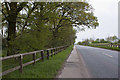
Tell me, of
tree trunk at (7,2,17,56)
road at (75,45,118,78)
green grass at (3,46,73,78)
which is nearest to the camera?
green grass at (3,46,73,78)

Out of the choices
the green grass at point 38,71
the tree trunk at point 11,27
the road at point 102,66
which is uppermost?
the tree trunk at point 11,27

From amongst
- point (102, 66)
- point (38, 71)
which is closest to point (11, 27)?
point (38, 71)

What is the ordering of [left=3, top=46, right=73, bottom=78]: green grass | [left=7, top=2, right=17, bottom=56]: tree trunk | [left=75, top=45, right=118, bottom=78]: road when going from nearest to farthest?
1. [left=3, top=46, right=73, bottom=78]: green grass
2. [left=75, top=45, right=118, bottom=78]: road
3. [left=7, top=2, right=17, bottom=56]: tree trunk

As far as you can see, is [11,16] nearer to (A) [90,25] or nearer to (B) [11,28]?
(B) [11,28]

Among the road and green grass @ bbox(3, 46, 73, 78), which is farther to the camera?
the road

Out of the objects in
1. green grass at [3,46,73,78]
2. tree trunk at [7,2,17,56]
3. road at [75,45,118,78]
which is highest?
tree trunk at [7,2,17,56]

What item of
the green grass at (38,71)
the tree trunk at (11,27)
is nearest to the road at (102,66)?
the green grass at (38,71)

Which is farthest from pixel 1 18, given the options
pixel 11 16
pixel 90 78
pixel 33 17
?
pixel 90 78

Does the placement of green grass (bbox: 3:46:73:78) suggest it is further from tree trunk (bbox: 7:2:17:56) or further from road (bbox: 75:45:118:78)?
tree trunk (bbox: 7:2:17:56)

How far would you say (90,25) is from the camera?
23.6 metres

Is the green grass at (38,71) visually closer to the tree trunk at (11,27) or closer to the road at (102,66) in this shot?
the road at (102,66)

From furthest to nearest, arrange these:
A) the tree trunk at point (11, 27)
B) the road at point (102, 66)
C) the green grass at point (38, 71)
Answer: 1. the tree trunk at point (11, 27)
2. the road at point (102, 66)
3. the green grass at point (38, 71)

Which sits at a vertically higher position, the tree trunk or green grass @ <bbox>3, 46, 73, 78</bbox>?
the tree trunk

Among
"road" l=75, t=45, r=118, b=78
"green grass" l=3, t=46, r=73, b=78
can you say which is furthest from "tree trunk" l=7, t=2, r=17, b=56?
"road" l=75, t=45, r=118, b=78
